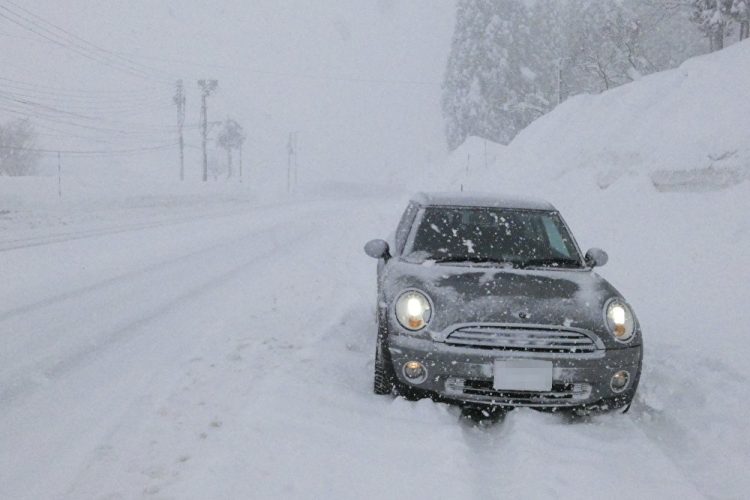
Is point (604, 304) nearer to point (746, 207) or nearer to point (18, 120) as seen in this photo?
point (746, 207)

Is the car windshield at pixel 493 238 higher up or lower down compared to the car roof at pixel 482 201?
lower down

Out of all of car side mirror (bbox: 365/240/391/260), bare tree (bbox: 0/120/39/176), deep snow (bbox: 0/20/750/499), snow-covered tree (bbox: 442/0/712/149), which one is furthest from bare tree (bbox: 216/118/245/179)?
car side mirror (bbox: 365/240/391/260)

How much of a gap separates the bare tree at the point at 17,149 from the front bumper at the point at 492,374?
58207 mm

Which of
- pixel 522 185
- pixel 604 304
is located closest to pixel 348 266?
pixel 604 304

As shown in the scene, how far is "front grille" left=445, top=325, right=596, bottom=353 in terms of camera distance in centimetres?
373

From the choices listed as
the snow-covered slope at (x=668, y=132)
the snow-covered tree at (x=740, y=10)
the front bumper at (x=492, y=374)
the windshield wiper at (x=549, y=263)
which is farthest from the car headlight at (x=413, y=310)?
the snow-covered tree at (x=740, y=10)

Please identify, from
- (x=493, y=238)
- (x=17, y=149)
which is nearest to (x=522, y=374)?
(x=493, y=238)

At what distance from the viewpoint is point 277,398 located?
Answer: 4168mm

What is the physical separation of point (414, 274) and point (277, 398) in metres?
1.37

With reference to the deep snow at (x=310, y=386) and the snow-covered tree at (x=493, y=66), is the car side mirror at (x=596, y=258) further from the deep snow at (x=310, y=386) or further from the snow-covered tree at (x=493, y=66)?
the snow-covered tree at (x=493, y=66)

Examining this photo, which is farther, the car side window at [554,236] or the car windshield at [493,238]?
the car side window at [554,236]

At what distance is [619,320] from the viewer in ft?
13.0

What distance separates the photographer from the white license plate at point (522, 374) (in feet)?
12.2

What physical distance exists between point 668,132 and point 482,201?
29.5ft
